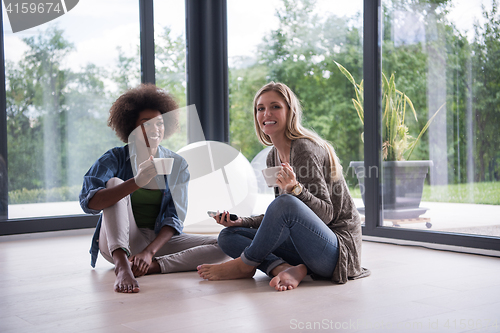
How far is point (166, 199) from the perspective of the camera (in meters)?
2.20

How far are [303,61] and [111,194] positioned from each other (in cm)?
212

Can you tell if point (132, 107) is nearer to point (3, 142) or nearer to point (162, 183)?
point (162, 183)

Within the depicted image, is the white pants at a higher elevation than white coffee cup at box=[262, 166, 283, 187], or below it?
below

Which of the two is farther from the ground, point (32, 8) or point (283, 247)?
point (32, 8)

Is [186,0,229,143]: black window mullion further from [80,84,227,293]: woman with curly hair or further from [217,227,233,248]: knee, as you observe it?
[217,227,233,248]: knee

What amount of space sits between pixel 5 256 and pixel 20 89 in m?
1.31

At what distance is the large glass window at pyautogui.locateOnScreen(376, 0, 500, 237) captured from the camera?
2.51 metres

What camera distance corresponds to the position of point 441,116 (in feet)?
9.04

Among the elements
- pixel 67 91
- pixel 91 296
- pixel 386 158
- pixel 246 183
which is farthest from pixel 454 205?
pixel 67 91

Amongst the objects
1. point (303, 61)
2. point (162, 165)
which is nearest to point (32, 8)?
point (303, 61)

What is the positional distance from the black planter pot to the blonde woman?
1.04 meters

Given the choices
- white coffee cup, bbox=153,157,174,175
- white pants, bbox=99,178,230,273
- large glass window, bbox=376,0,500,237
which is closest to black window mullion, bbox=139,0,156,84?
large glass window, bbox=376,0,500,237

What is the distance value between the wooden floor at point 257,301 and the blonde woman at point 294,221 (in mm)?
Answer: 67

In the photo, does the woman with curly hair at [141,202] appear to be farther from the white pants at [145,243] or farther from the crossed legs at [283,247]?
the crossed legs at [283,247]
